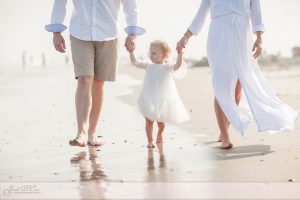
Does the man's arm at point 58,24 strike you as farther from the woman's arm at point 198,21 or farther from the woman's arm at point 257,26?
the woman's arm at point 257,26

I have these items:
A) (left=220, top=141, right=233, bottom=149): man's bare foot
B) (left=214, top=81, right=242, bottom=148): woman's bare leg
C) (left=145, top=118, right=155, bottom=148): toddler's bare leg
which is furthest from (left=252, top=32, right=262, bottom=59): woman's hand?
(left=145, top=118, right=155, bottom=148): toddler's bare leg

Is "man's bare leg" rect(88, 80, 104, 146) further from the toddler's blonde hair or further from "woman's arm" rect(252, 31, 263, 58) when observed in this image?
"woman's arm" rect(252, 31, 263, 58)

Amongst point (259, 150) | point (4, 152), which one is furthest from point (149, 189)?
point (4, 152)

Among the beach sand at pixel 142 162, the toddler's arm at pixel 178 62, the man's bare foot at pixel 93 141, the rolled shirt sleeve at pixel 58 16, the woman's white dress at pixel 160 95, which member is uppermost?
the rolled shirt sleeve at pixel 58 16

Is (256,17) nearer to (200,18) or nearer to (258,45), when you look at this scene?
(258,45)

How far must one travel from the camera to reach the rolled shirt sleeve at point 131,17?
675 cm

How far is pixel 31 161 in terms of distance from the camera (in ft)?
19.5

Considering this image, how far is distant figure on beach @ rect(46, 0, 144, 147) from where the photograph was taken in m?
6.49

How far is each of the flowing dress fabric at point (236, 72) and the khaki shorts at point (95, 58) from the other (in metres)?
0.98

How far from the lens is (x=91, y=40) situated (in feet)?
21.5

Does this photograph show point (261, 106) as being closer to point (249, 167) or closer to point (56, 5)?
point (249, 167)

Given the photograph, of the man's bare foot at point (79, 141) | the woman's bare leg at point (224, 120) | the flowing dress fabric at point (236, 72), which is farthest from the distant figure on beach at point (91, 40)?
the woman's bare leg at point (224, 120)

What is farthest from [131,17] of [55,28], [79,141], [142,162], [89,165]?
[89,165]

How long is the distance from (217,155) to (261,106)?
0.89m
